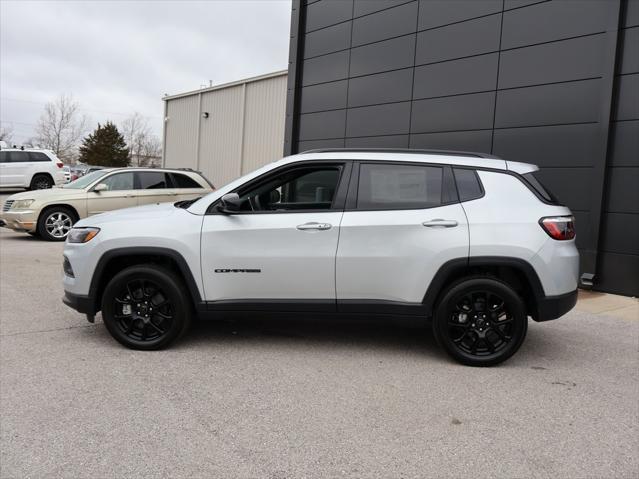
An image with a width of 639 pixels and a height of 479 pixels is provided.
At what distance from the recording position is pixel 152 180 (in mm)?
11492

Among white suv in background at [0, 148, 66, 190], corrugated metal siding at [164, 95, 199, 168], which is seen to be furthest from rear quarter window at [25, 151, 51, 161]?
corrugated metal siding at [164, 95, 199, 168]

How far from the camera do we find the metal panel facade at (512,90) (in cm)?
758

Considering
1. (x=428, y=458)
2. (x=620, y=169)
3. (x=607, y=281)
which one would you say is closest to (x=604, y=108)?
(x=620, y=169)

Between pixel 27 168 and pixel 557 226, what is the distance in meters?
19.6

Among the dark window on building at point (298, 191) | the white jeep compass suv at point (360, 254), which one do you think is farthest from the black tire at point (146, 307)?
the dark window on building at point (298, 191)

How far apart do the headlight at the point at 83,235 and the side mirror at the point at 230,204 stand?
3.68 ft

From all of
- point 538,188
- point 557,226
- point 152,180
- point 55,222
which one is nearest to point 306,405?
point 557,226

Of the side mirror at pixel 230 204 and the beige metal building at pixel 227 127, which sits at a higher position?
the beige metal building at pixel 227 127

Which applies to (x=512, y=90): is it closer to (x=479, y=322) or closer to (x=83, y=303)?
(x=479, y=322)

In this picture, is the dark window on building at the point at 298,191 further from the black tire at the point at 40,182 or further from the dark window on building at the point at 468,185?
the black tire at the point at 40,182

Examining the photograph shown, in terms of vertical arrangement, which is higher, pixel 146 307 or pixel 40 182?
pixel 40 182

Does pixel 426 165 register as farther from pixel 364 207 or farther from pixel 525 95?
pixel 525 95

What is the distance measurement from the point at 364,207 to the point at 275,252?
2.74 ft

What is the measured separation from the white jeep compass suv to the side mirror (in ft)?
0.03
